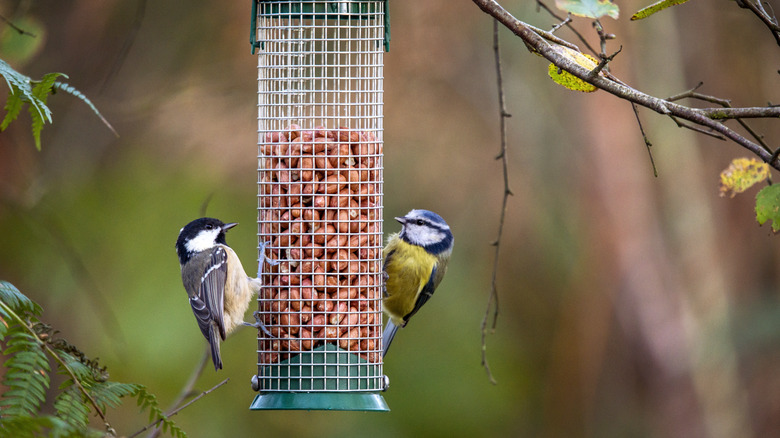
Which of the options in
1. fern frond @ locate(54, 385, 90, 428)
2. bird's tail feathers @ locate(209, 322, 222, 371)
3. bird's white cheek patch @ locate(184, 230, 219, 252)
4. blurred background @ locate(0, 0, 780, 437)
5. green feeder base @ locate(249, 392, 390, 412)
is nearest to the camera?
fern frond @ locate(54, 385, 90, 428)

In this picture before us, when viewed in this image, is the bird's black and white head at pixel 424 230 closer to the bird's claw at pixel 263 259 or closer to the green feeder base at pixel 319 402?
the bird's claw at pixel 263 259

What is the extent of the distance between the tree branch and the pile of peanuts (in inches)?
55.6

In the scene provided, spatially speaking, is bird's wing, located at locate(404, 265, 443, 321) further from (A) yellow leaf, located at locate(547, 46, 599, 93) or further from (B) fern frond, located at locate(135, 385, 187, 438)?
(B) fern frond, located at locate(135, 385, 187, 438)

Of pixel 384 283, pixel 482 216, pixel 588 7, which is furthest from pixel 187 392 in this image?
pixel 482 216

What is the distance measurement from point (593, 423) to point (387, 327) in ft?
11.9

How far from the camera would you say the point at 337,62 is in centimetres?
435

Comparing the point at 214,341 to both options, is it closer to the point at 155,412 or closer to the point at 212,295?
the point at 212,295

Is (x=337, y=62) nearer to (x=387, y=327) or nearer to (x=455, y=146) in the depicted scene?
(x=387, y=327)

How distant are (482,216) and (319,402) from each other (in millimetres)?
4492

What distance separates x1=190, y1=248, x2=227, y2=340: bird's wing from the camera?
15.2ft

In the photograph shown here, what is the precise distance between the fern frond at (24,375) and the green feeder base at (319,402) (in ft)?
5.18

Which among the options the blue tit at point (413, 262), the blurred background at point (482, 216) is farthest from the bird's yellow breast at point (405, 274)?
the blurred background at point (482, 216)

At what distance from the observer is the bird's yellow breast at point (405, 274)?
16.2ft

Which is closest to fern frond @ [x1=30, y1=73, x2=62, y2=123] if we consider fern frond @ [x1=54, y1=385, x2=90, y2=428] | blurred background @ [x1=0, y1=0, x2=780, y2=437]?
fern frond @ [x1=54, y1=385, x2=90, y2=428]
